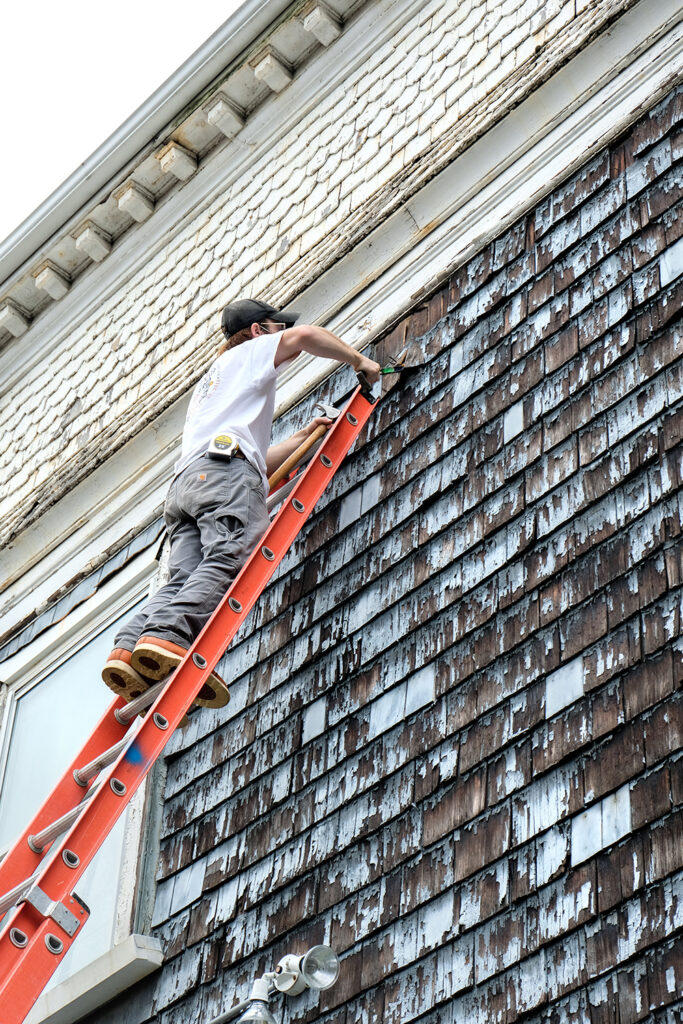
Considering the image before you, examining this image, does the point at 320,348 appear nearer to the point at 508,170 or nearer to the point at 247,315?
the point at 247,315

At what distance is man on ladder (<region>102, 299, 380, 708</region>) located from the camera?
205 inches

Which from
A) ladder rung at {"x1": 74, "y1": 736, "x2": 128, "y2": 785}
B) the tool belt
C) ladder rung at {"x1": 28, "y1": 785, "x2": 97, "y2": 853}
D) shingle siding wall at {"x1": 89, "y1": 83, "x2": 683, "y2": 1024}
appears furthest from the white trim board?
ladder rung at {"x1": 28, "y1": 785, "x2": 97, "y2": 853}

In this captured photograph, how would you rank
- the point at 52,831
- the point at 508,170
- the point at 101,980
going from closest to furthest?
the point at 52,831, the point at 101,980, the point at 508,170

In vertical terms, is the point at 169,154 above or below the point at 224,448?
above

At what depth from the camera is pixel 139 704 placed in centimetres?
516

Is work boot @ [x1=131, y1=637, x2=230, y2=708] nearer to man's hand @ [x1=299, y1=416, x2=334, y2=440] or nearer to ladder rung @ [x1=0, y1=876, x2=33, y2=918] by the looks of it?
ladder rung @ [x1=0, y1=876, x2=33, y2=918]

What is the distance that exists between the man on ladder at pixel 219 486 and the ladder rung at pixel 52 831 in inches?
26.1

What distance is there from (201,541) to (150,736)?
3.74 feet

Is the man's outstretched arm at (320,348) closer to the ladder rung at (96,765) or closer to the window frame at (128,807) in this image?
the window frame at (128,807)

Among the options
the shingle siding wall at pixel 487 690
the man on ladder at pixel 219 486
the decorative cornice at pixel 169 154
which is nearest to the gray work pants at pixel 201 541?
the man on ladder at pixel 219 486

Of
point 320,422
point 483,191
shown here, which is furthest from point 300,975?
point 483,191

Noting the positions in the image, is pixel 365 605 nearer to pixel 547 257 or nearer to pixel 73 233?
pixel 547 257

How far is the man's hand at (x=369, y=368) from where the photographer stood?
19.6ft

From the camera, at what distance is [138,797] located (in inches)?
242
